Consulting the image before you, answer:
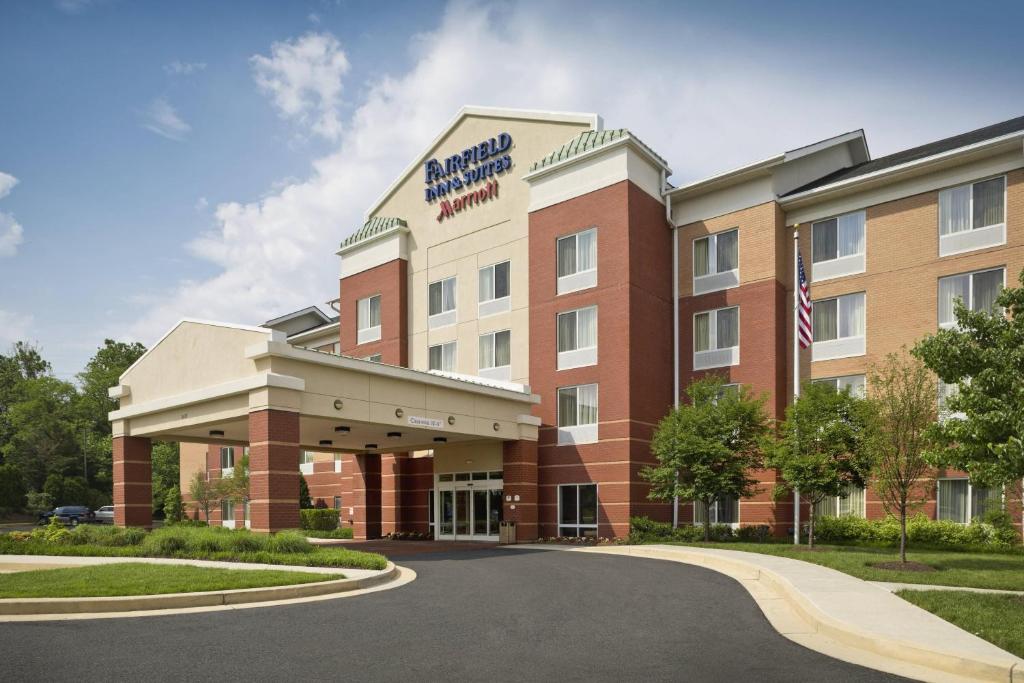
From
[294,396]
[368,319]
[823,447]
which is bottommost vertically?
[823,447]

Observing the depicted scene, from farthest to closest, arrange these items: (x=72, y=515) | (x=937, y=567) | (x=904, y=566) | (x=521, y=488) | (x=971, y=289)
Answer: (x=72, y=515) < (x=521, y=488) < (x=971, y=289) < (x=937, y=567) < (x=904, y=566)

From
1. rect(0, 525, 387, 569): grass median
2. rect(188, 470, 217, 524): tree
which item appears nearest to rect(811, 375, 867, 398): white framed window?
rect(0, 525, 387, 569): grass median

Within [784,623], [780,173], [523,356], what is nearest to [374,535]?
[523,356]

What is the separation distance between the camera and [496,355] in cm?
3619

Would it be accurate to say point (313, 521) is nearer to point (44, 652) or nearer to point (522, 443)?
point (522, 443)

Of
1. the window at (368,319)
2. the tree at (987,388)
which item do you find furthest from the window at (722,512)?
the window at (368,319)

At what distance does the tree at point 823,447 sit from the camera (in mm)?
24469

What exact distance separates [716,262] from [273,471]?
1956 cm

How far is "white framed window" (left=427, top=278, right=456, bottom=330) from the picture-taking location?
126 ft

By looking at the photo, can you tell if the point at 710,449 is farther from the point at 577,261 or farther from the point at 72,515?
the point at 72,515

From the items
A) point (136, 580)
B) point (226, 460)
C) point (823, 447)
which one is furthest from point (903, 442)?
point (226, 460)

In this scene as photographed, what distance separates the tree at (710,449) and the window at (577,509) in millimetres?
3234

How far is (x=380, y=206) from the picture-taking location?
42.3 m

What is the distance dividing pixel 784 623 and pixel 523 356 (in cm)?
2343
